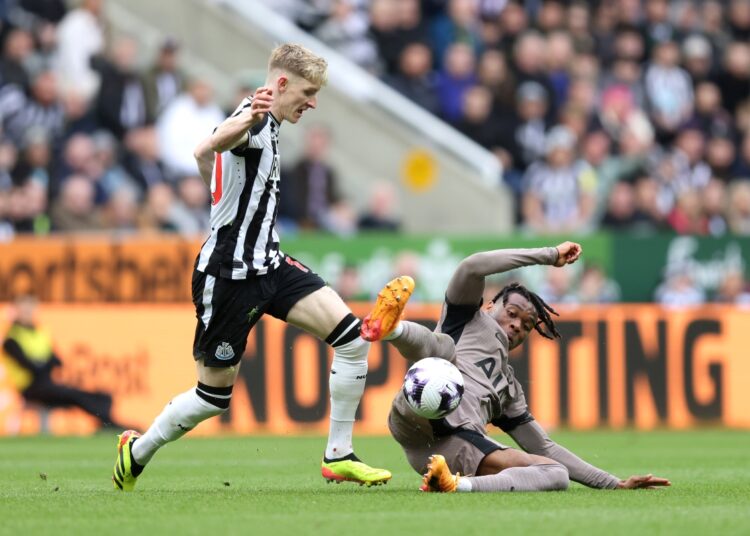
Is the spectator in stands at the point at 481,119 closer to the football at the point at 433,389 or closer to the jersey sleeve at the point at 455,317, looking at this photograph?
the jersey sleeve at the point at 455,317

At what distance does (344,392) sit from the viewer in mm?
8758

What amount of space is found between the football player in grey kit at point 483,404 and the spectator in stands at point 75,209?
30.0 ft

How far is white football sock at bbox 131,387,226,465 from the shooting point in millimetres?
8648

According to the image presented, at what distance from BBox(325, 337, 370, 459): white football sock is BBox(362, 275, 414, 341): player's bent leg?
2.04ft

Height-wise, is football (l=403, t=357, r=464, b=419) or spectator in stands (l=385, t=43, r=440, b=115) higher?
spectator in stands (l=385, t=43, r=440, b=115)

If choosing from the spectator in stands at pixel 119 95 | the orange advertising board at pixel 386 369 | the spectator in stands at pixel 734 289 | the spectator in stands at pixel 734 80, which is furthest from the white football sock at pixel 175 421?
the spectator in stands at pixel 734 80

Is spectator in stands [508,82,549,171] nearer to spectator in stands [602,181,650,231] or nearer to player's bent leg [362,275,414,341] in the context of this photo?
spectator in stands [602,181,650,231]

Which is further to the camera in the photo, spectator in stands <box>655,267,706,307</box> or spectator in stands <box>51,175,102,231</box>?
spectator in stands <box>655,267,706,307</box>

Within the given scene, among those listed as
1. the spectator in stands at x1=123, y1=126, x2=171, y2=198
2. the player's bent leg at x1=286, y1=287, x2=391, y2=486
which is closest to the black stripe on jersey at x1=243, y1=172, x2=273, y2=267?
the player's bent leg at x1=286, y1=287, x2=391, y2=486

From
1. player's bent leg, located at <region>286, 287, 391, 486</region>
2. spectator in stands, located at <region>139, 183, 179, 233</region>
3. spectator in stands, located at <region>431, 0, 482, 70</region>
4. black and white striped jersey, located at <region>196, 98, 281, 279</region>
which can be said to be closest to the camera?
black and white striped jersey, located at <region>196, 98, 281, 279</region>

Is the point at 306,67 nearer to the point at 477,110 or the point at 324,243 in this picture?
the point at 324,243

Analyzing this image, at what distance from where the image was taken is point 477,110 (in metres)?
20.3

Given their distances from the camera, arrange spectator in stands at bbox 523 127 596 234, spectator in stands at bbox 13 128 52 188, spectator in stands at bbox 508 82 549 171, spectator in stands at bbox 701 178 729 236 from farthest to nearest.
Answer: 1. spectator in stands at bbox 508 82 549 171
2. spectator in stands at bbox 701 178 729 236
3. spectator in stands at bbox 523 127 596 234
4. spectator in stands at bbox 13 128 52 188

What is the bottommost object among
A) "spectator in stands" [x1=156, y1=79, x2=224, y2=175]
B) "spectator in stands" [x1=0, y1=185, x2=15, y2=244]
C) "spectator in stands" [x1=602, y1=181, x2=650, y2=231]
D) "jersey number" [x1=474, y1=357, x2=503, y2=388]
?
"jersey number" [x1=474, y1=357, x2=503, y2=388]
